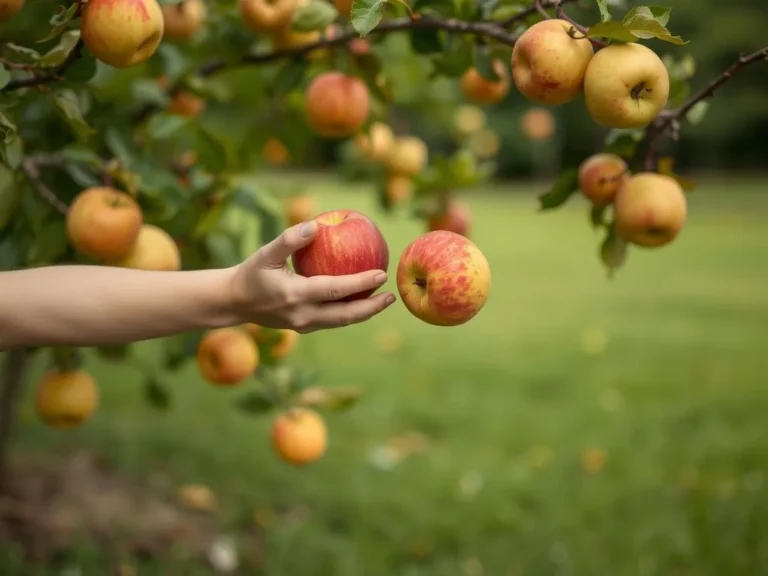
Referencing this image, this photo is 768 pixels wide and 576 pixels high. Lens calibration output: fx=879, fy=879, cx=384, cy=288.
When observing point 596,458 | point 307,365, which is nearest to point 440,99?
point 596,458

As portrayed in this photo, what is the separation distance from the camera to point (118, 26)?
1.23 metres

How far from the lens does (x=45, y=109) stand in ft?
5.90

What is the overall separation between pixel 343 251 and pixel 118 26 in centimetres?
45

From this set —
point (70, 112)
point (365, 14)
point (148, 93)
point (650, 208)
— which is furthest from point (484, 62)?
point (70, 112)

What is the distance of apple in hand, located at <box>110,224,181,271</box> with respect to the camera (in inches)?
62.7

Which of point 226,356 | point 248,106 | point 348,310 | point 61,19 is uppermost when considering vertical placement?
point 61,19

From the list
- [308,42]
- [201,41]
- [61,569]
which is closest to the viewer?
[308,42]

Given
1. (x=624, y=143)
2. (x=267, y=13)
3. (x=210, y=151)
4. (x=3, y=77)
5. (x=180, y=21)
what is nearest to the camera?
(x=3, y=77)

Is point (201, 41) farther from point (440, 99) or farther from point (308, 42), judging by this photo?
point (440, 99)

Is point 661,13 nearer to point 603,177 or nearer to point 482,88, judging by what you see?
point 603,177

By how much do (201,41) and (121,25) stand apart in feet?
3.59

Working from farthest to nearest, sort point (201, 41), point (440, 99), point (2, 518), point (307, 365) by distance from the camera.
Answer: point (307, 365) → point (440, 99) → point (2, 518) → point (201, 41)

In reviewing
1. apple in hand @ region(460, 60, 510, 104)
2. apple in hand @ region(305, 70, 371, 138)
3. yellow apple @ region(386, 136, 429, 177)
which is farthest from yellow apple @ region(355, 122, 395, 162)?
apple in hand @ region(305, 70, 371, 138)

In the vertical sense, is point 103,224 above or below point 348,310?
below
